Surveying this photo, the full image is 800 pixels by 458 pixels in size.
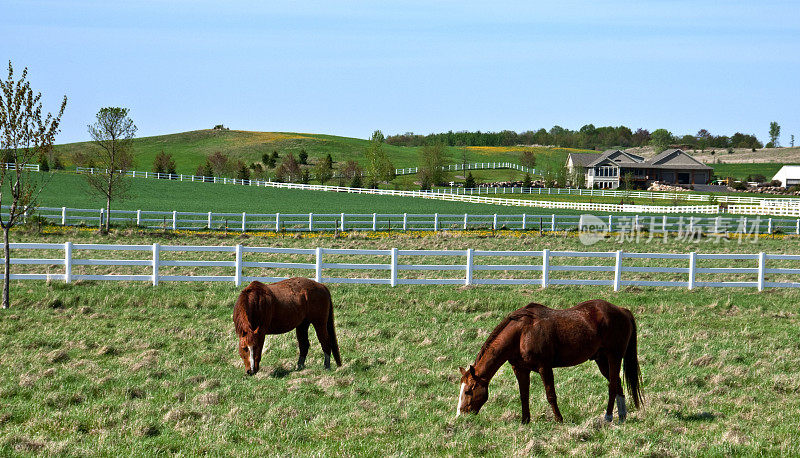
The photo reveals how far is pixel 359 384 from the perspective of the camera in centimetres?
993

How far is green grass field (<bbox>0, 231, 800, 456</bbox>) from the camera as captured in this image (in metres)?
7.69

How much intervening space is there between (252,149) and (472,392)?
153 metres

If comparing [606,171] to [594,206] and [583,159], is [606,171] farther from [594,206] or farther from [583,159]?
[594,206]

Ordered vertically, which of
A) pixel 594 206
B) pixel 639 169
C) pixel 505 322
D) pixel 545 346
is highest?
pixel 639 169

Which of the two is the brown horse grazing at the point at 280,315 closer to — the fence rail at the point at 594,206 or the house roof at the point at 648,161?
the fence rail at the point at 594,206

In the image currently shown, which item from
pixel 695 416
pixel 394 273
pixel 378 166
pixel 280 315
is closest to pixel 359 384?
pixel 280 315

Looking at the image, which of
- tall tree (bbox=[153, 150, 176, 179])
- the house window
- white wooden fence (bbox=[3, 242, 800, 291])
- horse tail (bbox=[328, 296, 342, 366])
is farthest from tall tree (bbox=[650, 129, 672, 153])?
horse tail (bbox=[328, 296, 342, 366])

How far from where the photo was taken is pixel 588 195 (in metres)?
87.4

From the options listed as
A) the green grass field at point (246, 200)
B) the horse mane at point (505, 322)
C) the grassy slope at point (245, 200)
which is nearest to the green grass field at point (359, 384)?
the horse mane at point (505, 322)

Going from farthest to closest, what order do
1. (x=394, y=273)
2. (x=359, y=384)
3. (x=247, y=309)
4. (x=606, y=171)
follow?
(x=606, y=171) → (x=394, y=273) → (x=359, y=384) → (x=247, y=309)

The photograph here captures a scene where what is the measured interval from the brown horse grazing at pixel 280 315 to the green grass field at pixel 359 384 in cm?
40

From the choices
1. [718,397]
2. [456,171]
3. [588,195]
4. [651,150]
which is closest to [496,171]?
[456,171]

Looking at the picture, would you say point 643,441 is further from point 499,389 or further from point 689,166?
point 689,166

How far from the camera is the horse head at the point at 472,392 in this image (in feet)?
26.0
